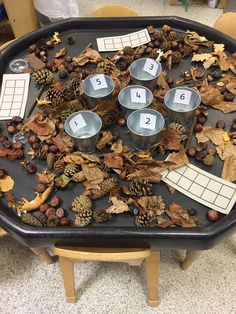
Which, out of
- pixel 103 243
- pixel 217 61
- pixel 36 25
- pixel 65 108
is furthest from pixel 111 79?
pixel 36 25

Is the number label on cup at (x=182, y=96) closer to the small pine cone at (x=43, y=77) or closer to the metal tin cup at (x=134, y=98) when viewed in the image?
the metal tin cup at (x=134, y=98)

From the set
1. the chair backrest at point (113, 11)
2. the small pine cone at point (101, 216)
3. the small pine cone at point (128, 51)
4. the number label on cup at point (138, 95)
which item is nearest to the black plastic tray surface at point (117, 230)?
the small pine cone at point (101, 216)

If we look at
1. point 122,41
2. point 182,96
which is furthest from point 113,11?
point 182,96

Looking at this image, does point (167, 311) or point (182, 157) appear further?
point (167, 311)

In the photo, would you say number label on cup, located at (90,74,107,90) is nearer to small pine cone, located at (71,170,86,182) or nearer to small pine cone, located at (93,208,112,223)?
small pine cone, located at (71,170,86,182)

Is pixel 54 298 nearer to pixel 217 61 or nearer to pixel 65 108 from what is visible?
pixel 65 108

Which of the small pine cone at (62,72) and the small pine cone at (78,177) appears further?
the small pine cone at (62,72)
